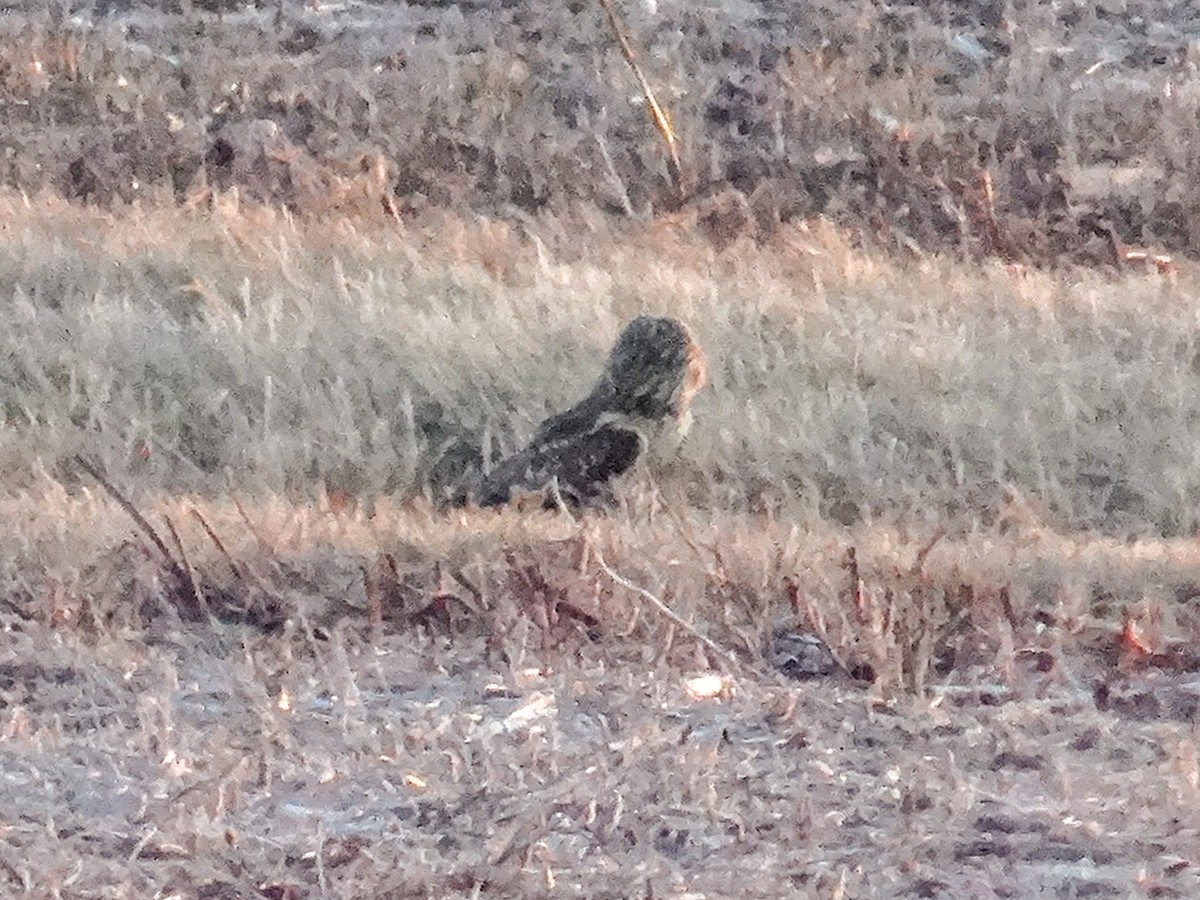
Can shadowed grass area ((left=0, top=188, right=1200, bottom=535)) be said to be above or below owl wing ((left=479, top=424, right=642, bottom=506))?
below

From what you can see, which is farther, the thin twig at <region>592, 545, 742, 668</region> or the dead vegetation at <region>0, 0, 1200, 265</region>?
the dead vegetation at <region>0, 0, 1200, 265</region>

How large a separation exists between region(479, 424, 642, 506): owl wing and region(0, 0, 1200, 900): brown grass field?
10 centimetres

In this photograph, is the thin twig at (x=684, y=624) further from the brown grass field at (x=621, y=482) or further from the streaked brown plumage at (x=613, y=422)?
the streaked brown plumage at (x=613, y=422)

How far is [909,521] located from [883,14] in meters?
6.84

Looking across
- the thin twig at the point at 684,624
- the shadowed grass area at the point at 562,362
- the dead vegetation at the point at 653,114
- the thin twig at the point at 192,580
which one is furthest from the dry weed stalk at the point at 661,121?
the thin twig at the point at 684,624

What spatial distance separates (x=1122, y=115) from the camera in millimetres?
11281

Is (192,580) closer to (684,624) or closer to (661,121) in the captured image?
(684,624)

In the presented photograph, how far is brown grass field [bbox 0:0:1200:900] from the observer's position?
346 centimetres

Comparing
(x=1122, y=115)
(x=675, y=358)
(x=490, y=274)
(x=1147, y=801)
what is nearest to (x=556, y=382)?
(x=675, y=358)

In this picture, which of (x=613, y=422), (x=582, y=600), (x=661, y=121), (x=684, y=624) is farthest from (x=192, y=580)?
(x=661, y=121)

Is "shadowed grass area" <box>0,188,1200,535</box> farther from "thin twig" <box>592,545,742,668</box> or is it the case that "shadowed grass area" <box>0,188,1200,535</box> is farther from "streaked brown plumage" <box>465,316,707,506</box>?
"thin twig" <box>592,545,742,668</box>

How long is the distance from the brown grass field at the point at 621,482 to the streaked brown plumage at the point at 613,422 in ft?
0.45

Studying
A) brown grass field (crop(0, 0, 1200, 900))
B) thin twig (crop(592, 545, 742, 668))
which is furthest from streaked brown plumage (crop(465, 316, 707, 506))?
thin twig (crop(592, 545, 742, 668))

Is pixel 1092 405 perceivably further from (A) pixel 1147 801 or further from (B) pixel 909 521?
(A) pixel 1147 801
